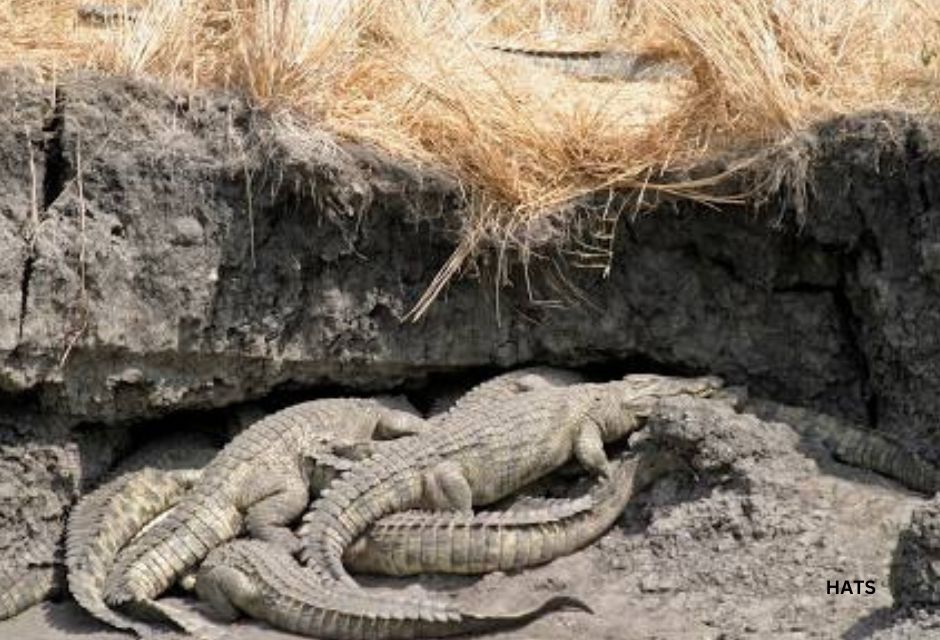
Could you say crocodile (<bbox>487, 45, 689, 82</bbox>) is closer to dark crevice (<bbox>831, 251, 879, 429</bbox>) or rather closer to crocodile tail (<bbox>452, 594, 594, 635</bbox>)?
dark crevice (<bbox>831, 251, 879, 429</bbox>)

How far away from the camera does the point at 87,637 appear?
7547 millimetres

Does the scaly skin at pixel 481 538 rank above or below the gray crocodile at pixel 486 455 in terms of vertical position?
below

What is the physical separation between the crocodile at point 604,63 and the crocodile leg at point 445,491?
2.49m

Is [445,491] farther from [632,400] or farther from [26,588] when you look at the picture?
[26,588]

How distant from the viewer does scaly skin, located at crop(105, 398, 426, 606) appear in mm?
7891

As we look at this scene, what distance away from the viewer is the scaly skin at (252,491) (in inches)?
311

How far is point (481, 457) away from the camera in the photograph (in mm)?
8289

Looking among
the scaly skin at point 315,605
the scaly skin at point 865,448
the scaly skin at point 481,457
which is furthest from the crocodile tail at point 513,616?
the scaly skin at point 865,448

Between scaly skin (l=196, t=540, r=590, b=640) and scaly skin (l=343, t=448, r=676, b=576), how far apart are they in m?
0.31

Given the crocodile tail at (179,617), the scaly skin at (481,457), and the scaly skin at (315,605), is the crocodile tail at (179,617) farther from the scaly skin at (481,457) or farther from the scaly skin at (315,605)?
the scaly skin at (481,457)

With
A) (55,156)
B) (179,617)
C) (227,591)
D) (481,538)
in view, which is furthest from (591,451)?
(55,156)

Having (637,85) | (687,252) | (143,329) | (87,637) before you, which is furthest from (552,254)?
(87,637)

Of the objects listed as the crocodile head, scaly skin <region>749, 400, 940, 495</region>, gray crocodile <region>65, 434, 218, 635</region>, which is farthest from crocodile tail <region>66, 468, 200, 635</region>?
scaly skin <region>749, 400, 940, 495</region>

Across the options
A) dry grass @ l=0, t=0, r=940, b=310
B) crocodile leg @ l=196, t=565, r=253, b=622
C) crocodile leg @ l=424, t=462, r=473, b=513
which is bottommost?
crocodile leg @ l=196, t=565, r=253, b=622
